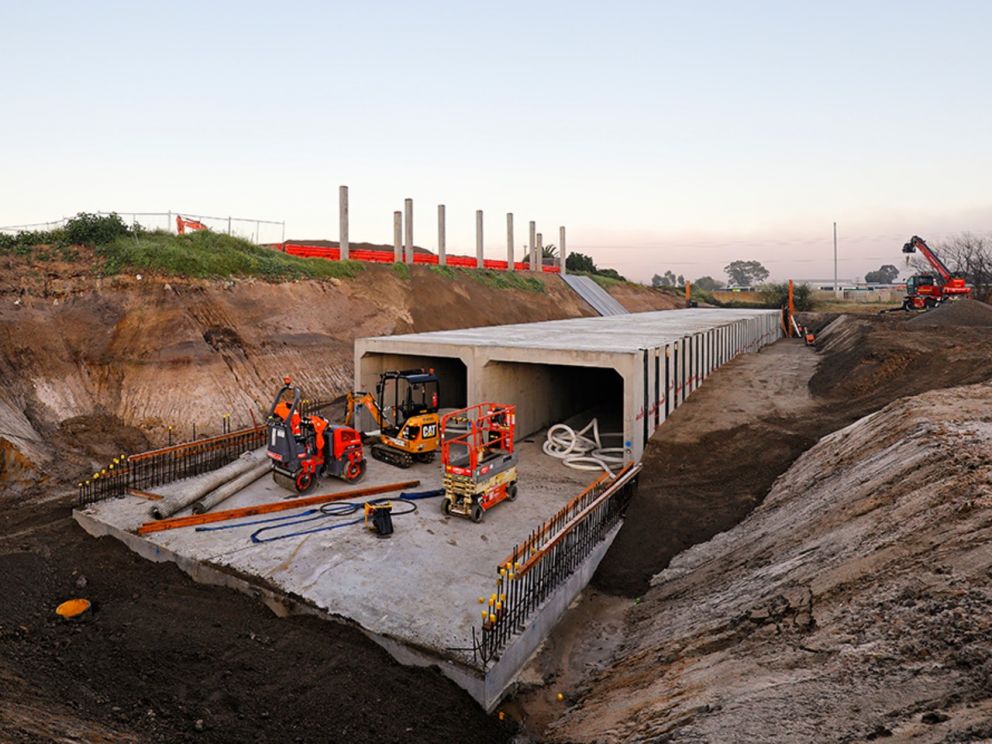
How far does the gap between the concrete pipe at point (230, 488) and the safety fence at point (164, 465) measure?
5.82ft

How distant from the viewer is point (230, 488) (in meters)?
14.3

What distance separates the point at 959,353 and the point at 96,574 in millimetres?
24917

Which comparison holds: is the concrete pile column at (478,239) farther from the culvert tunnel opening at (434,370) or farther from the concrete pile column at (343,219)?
the culvert tunnel opening at (434,370)

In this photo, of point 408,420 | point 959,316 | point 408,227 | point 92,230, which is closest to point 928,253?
point 959,316

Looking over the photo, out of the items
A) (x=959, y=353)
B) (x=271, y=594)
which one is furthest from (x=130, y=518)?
(x=959, y=353)

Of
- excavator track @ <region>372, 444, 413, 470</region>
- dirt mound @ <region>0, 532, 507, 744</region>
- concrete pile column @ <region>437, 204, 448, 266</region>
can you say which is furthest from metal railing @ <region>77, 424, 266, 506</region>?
concrete pile column @ <region>437, 204, 448, 266</region>

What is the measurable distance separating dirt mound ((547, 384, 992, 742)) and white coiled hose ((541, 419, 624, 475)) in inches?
218

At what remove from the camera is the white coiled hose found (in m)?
17.2

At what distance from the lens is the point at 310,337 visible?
26.6 meters

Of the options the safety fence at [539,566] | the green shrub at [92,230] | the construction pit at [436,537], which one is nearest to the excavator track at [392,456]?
the construction pit at [436,537]

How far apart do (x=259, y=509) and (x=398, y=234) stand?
90.0ft

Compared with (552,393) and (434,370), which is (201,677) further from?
(552,393)

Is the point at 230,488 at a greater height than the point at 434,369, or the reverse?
the point at 434,369

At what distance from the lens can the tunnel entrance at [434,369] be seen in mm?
21344
